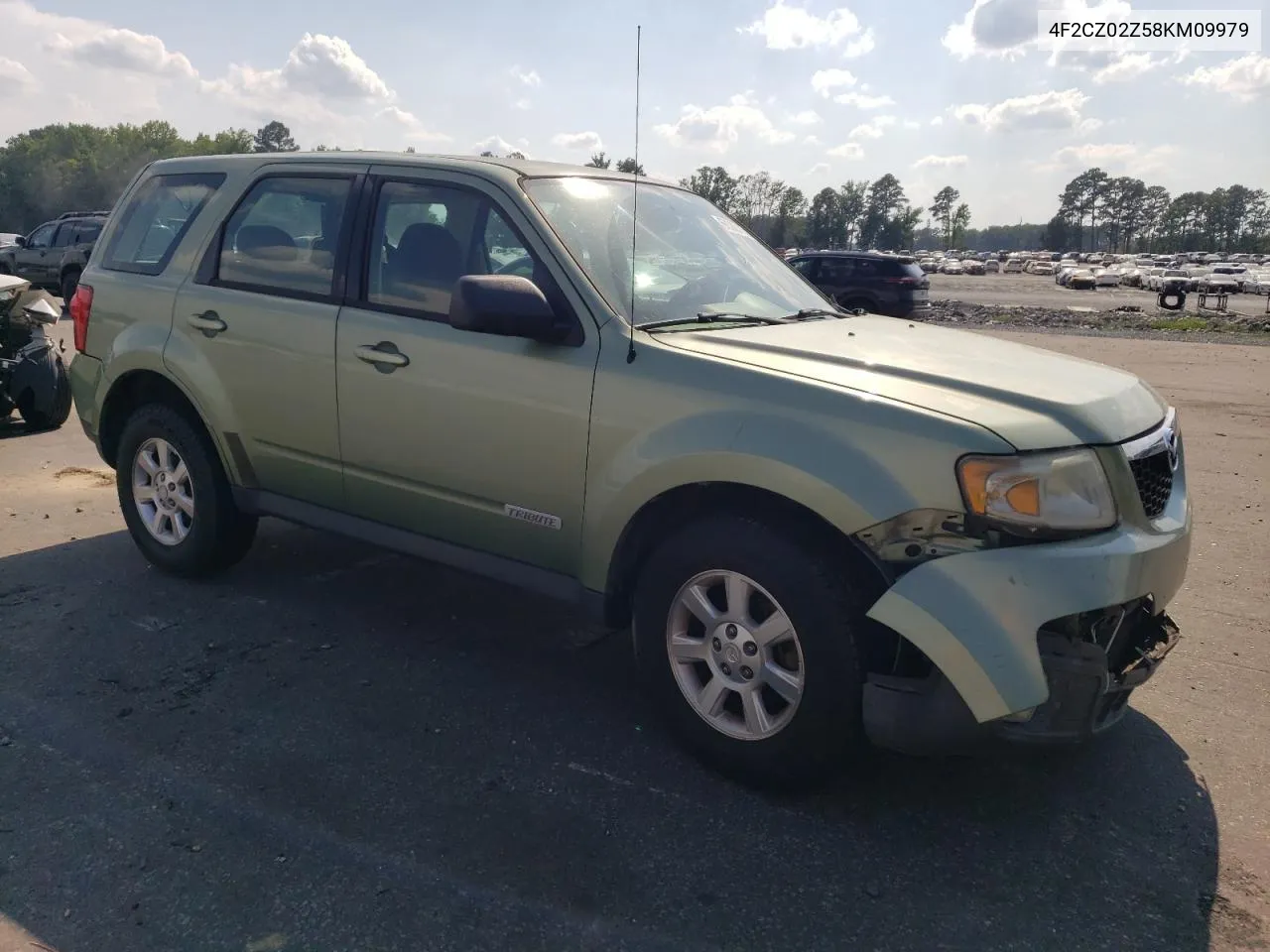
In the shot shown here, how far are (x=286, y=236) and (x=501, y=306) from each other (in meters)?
1.59

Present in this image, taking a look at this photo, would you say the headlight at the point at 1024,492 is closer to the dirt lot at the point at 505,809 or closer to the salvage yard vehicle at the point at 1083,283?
the dirt lot at the point at 505,809

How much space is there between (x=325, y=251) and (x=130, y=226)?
1532 mm

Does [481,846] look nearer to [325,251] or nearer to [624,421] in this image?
[624,421]

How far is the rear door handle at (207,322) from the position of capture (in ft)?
14.3

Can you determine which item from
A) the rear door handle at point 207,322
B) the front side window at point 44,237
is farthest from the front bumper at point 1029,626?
the front side window at point 44,237

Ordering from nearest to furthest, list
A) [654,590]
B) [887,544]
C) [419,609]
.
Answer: [887,544], [654,590], [419,609]

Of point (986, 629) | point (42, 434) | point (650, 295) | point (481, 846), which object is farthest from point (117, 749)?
point (42, 434)

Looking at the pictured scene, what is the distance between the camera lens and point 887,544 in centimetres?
271

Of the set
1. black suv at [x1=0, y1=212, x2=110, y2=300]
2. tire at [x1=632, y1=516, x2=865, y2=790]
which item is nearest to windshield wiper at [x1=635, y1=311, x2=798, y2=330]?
tire at [x1=632, y1=516, x2=865, y2=790]

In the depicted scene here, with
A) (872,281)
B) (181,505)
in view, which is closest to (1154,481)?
(181,505)

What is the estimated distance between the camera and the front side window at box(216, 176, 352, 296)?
4.11m

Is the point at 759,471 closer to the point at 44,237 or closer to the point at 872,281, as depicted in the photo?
the point at 872,281

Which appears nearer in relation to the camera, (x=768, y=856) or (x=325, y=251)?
(x=768, y=856)

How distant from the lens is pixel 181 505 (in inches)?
187
